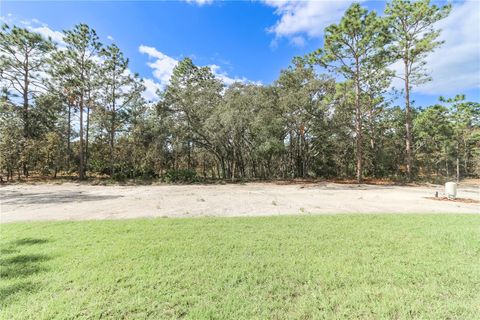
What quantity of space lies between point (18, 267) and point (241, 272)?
2.70 m

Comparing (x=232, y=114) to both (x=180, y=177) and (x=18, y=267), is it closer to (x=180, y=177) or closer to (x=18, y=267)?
(x=180, y=177)

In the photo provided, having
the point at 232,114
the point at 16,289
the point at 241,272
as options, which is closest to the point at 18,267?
the point at 16,289

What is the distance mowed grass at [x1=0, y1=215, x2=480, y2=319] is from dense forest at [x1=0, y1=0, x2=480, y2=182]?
11.0m

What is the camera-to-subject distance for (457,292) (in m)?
2.09

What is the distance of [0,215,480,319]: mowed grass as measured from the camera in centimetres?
188

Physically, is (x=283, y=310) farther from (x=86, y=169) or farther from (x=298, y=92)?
(x=86, y=169)

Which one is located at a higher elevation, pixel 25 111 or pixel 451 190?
pixel 25 111

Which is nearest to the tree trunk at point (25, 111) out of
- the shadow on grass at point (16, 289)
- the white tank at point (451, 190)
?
the shadow on grass at point (16, 289)

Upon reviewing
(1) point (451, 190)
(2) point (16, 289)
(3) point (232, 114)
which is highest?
(3) point (232, 114)

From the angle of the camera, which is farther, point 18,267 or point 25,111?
point 25,111

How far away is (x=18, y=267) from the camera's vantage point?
2.61 metres

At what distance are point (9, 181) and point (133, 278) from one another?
1936 cm

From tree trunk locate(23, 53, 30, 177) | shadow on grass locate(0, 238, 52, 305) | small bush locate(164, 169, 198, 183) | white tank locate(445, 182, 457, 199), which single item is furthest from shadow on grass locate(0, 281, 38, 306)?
tree trunk locate(23, 53, 30, 177)

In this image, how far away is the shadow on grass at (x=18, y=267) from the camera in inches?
84.7
